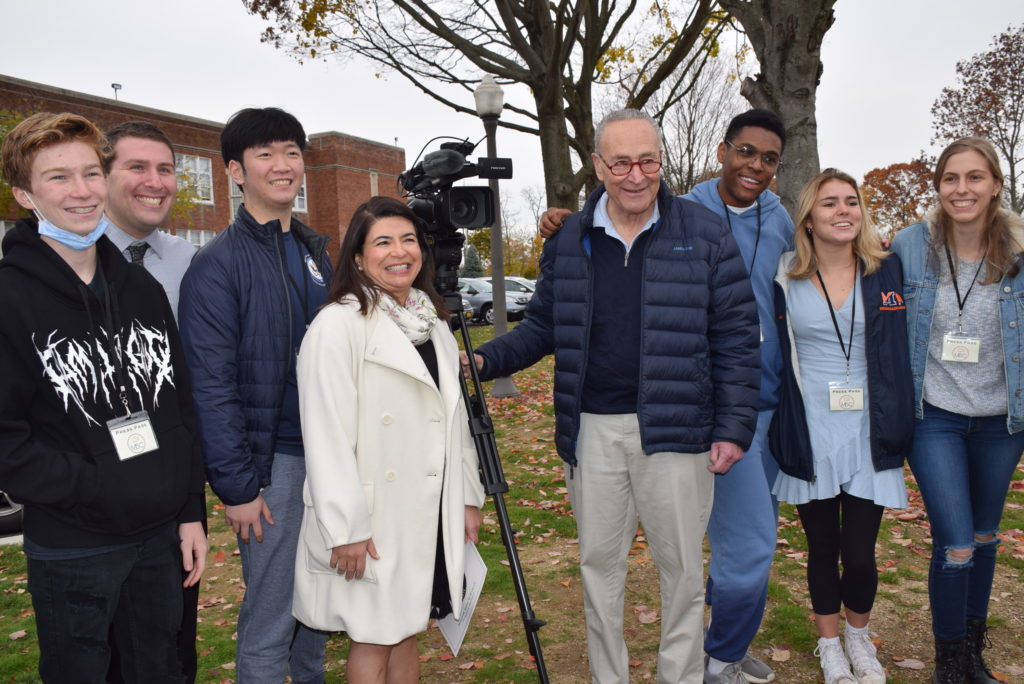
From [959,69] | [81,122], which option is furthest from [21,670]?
[959,69]

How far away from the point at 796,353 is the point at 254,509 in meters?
2.21

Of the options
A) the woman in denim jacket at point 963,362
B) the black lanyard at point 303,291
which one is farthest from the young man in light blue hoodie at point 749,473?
the black lanyard at point 303,291

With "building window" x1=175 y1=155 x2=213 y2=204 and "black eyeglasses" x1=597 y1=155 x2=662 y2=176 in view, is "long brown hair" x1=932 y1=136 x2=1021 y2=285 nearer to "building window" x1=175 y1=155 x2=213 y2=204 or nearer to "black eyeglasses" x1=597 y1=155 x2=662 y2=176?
"black eyeglasses" x1=597 y1=155 x2=662 y2=176

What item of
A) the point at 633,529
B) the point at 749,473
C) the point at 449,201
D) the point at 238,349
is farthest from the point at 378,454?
the point at 749,473

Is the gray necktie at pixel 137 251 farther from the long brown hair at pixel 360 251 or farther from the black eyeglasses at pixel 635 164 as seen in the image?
the black eyeglasses at pixel 635 164

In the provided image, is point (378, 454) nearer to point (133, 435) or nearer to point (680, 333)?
point (133, 435)

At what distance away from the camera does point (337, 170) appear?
38625 millimetres

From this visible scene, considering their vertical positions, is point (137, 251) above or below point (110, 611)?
above

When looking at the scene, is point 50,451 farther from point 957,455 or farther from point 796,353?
point 957,455

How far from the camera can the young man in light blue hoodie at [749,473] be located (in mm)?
3096

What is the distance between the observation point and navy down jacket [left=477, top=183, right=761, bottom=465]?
275cm

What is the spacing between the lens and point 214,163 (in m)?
34.2

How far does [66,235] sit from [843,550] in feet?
10.2

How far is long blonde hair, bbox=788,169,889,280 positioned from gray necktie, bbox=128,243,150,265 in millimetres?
2627
